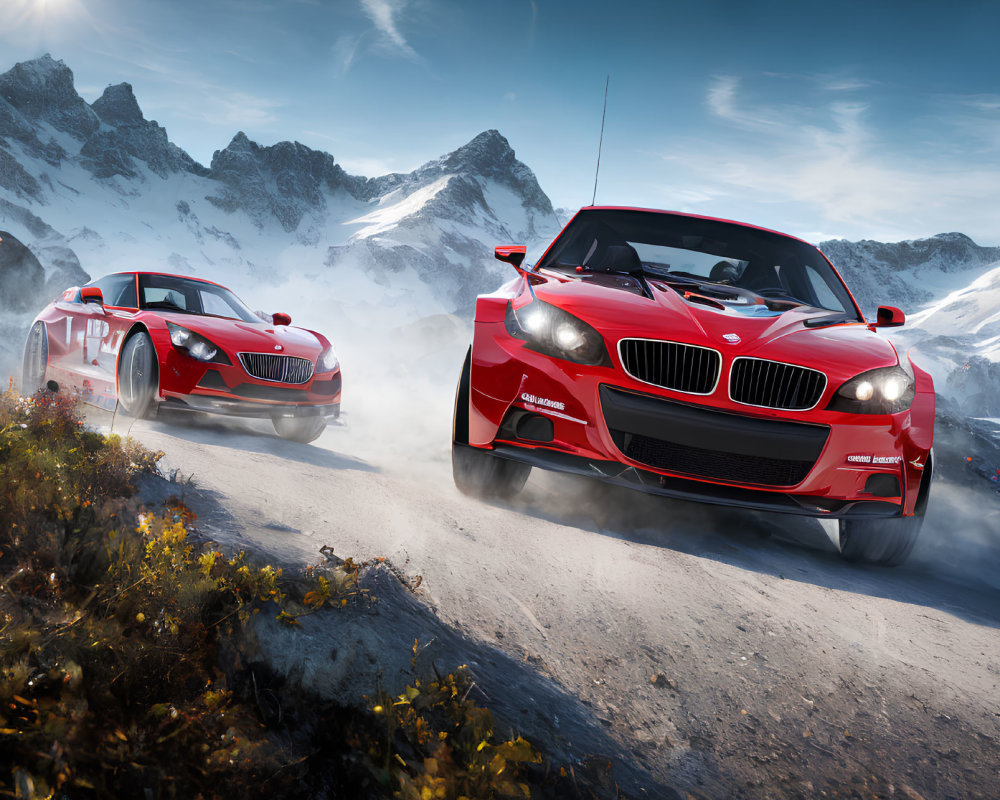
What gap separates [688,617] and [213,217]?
631 ft

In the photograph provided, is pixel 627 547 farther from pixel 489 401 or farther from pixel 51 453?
pixel 51 453

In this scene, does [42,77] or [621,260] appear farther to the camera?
[42,77]

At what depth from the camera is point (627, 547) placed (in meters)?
2.99

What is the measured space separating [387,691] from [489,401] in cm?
175

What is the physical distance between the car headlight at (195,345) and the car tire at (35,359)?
1993mm

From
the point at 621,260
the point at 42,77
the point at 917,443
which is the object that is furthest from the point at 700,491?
the point at 42,77

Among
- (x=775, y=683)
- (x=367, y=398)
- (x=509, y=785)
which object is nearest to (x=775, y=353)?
(x=775, y=683)

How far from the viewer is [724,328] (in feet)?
9.25

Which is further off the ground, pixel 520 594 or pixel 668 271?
pixel 668 271

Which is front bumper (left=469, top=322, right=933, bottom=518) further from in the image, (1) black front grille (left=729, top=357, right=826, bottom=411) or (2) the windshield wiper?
(2) the windshield wiper

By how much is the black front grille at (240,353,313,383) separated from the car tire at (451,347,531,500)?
2571 mm

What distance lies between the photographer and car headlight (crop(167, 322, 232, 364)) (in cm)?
489

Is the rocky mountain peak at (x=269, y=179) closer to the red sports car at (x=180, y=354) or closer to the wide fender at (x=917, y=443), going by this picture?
the red sports car at (x=180, y=354)

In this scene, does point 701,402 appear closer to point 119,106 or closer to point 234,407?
point 234,407
